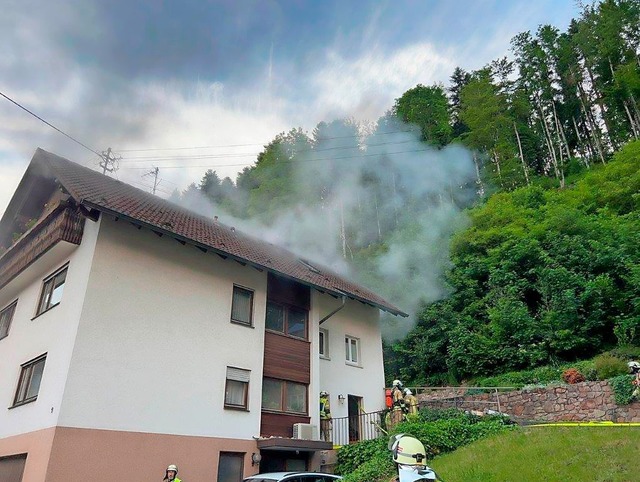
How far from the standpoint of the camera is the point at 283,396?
13.8m

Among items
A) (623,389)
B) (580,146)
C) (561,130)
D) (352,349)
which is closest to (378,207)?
(561,130)

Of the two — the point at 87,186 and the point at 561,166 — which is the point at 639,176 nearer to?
the point at 561,166

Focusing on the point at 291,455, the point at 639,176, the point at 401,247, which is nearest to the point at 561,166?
the point at 639,176

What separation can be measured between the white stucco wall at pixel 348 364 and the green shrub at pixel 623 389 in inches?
303

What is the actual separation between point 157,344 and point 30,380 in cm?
347

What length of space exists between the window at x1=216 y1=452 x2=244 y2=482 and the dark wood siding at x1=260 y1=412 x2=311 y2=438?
1.01 metres

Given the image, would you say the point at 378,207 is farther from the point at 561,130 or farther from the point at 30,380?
the point at 30,380

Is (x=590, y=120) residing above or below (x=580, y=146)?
above

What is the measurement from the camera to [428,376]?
24.0 meters

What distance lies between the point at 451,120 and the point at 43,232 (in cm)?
3810

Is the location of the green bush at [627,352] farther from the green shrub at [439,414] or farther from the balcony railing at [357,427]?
the balcony railing at [357,427]

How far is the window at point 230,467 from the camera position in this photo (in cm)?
1155

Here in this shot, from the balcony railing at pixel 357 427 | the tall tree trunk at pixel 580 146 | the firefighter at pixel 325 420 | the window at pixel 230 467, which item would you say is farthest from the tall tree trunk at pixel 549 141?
the window at pixel 230 467

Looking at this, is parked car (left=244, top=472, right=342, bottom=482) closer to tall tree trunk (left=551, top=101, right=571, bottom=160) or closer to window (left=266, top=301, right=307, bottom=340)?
window (left=266, top=301, right=307, bottom=340)
